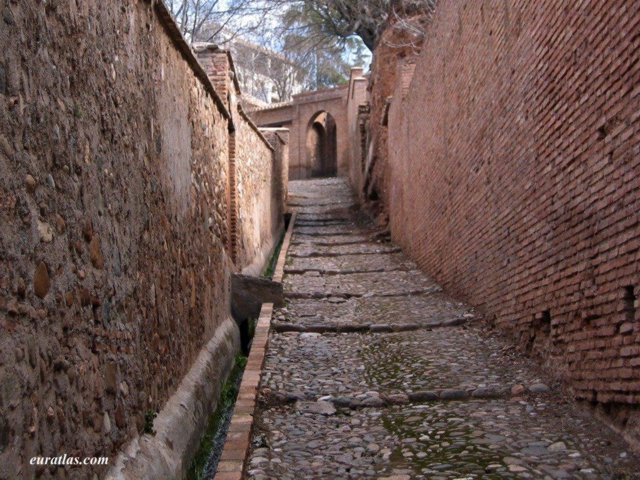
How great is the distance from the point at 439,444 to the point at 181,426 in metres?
1.62

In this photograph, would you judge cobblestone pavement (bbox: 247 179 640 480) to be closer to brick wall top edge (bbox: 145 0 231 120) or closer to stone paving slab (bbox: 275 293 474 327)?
stone paving slab (bbox: 275 293 474 327)

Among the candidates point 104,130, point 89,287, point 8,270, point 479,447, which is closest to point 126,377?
point 89,287

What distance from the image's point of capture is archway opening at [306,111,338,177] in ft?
111

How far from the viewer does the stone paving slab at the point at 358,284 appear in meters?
9.30

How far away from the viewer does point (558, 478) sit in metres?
3.52

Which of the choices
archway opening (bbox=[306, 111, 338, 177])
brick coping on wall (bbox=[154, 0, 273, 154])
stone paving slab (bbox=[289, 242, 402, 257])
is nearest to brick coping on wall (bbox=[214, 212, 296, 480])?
brick coping on wall (bbox=[154, 0, 273, 154])

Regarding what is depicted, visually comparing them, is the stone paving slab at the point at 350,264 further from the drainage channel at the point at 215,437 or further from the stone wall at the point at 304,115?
the stone wall at the point at 304,115

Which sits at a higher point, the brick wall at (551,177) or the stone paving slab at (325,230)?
the brick wall at (551,177)

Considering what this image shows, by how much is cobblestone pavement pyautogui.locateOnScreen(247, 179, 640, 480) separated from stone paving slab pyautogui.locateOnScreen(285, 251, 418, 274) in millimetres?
2346

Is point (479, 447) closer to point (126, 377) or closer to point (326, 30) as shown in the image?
point (126, 377)

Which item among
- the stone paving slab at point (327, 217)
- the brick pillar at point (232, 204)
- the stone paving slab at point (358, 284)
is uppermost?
the brick pillar at point (232, 204)

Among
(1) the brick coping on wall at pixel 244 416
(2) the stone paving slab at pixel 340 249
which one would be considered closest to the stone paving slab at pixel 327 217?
(2) the stone paving slab at pixel 340 249

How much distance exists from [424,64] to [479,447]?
6.95 metres

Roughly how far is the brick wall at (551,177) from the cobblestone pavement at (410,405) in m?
0.29
